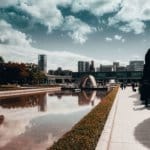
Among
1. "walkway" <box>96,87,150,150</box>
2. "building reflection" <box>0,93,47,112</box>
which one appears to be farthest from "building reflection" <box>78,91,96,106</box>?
"walkway" <box>96,87,150,150</box>

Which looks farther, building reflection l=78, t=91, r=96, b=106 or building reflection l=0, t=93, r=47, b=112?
building reflection l=78, t=91, r=96, b=106

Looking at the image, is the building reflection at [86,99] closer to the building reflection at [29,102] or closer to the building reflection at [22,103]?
the building reflection at [29,102]

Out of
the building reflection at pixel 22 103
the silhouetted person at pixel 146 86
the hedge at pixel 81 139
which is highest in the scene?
the silhouetted person at pixel 146 86

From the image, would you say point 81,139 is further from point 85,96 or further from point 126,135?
point 85,96

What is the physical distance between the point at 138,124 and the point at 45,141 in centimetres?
490

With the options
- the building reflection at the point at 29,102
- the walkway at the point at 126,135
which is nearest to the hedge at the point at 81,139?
the walkway at the point at 126,135

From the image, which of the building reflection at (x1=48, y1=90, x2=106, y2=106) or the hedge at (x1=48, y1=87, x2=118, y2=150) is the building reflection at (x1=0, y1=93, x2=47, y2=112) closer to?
the building reflection at (x1=48, y1=90, x2=106, y2=106)

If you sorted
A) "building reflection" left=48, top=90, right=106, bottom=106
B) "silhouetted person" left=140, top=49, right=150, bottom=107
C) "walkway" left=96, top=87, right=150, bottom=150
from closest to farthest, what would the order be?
"walkway" left=96, top=87, right=150, bottom=150
"silhouetted person" left=140, top=49, right=150, bottom=107
"building reflection" left=48, top=90, right=106, bottom=106

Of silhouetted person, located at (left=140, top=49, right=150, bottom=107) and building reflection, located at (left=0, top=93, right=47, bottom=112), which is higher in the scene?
silhouetted person, located at (left=140, top=49, right=150, bottom=107)

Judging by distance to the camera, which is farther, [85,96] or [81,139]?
[85,96]

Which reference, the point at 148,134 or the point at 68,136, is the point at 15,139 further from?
the point at 148,134

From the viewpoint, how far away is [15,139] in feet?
51.1

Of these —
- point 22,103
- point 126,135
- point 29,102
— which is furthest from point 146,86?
point 126,135

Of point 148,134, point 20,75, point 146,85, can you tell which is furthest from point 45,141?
point 20,75
